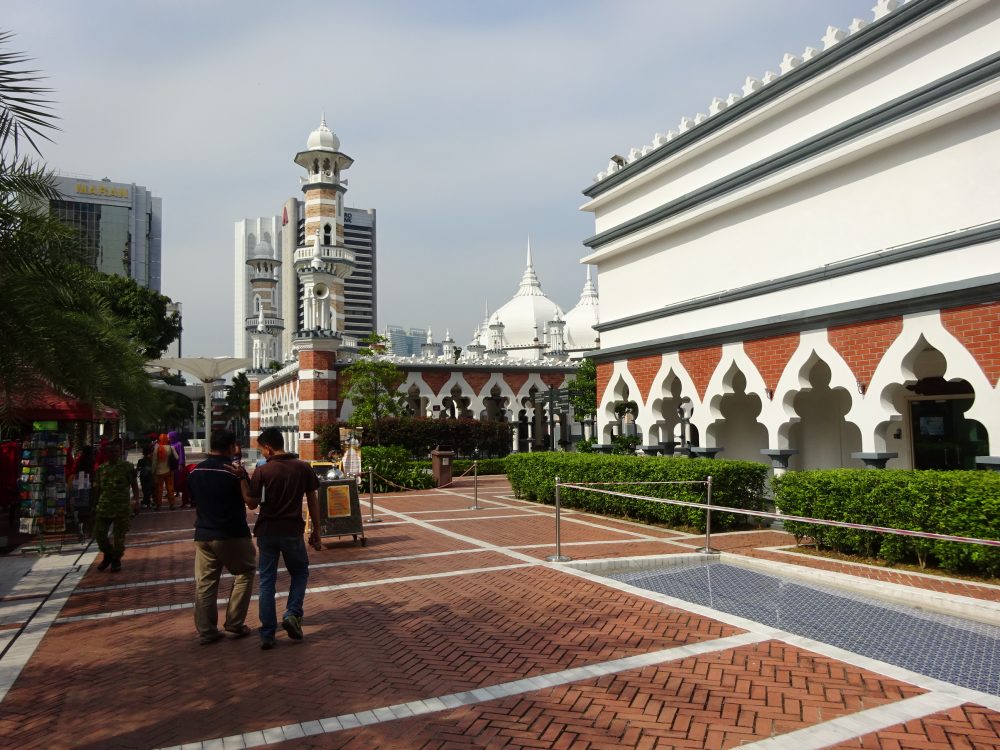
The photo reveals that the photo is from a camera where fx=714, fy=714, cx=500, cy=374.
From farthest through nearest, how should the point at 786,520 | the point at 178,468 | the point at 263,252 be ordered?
the point at 263,252 → the point at 178,468 → the point at 786,520

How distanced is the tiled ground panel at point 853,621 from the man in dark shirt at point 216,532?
4569mm

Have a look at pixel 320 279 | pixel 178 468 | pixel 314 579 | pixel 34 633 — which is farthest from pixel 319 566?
pixel 320 279

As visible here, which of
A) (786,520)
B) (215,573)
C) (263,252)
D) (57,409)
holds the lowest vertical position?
(786,520)

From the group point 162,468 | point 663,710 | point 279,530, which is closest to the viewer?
point 663,710

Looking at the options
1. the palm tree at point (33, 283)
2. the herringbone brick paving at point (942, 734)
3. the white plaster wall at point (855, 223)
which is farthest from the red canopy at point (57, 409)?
the white plaster wall at point (855, 223)

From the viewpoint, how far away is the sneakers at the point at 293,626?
633 cm

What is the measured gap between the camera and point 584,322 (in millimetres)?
49094

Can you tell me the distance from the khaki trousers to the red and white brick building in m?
9.28

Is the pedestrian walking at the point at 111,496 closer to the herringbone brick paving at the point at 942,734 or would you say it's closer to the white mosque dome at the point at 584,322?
the herringbone brick paving at the point at 942,734

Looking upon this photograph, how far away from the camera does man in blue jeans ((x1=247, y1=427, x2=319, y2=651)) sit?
6156mm

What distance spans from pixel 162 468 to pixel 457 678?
46.4 ft

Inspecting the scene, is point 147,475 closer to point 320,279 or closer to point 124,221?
point 320,279

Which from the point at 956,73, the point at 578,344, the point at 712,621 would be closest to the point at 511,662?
the point at 712,621

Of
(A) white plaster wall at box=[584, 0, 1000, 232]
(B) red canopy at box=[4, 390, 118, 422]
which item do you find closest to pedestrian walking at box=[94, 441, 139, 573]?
(B) red canopy at box=[4, 390, 118, 422]
